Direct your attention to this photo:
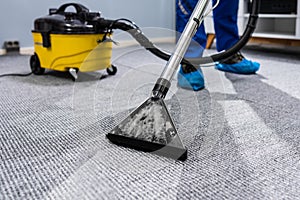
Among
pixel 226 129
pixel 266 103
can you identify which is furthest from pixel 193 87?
pixel 226 129

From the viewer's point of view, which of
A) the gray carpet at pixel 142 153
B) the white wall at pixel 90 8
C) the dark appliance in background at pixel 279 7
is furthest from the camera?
the white wall at pixel 90 8

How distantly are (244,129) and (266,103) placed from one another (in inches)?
10.1

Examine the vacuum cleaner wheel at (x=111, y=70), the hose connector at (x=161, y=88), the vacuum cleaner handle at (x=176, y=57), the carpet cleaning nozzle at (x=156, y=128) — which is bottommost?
the vacuum cleaner wheel at (x=111, y=70)

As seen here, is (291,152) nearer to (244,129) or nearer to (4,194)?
(244,129)

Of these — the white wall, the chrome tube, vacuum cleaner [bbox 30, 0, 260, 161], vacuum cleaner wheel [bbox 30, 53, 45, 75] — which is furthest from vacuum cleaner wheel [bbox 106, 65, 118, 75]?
the white wall

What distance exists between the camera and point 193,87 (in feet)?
3.87

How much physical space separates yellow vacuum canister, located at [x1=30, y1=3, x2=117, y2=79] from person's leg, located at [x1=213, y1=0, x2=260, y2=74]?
1.58 feet

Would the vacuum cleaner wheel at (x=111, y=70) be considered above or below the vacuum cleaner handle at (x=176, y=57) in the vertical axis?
below

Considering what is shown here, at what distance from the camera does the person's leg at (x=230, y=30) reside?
1434 millimetres

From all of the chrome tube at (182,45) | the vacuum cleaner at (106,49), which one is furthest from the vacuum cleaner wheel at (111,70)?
the chrome tube at (182,45)

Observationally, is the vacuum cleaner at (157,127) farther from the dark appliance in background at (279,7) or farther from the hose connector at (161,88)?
the dark appliance in background at (279,7)

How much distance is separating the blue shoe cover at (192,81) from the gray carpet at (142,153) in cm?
3

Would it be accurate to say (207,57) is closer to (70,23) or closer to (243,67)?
(243,67)

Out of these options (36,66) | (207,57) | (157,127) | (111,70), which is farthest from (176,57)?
(36,66)
